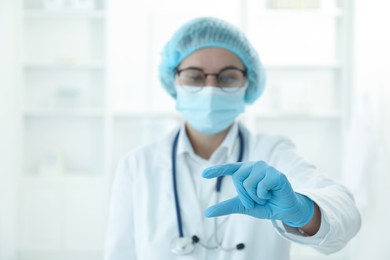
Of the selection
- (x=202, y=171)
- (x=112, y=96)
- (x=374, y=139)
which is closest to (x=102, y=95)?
(x=112, y=96)

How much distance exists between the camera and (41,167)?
3.36 m

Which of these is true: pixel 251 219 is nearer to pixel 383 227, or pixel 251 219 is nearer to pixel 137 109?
pixel 383 227

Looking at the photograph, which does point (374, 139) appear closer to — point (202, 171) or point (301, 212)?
point (202, 171)

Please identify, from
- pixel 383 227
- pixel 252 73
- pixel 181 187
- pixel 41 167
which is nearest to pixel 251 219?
pixel 181 187

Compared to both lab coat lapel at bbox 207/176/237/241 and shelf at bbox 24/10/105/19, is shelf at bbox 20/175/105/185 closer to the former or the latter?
shelf at bbox 24/10/105/19

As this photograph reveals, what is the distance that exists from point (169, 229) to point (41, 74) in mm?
2514

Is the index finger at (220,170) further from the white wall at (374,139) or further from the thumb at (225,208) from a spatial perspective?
the white wall at (374,139)

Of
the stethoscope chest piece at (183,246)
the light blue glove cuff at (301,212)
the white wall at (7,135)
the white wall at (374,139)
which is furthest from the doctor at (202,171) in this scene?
the white wall at (7,135)

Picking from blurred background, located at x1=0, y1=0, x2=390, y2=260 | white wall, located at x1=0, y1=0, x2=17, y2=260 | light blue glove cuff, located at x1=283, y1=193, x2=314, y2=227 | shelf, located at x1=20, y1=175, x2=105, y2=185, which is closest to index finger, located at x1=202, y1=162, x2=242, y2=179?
light blue glove cuff, located at x1=283, y1=193, x2=314, y2=227

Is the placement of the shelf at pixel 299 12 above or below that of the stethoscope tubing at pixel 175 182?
above

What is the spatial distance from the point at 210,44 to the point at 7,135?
91.0 inches

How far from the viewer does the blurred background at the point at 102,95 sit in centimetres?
328

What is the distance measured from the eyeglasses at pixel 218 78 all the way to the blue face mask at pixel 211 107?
0.01 metres

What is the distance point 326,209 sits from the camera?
970mm
